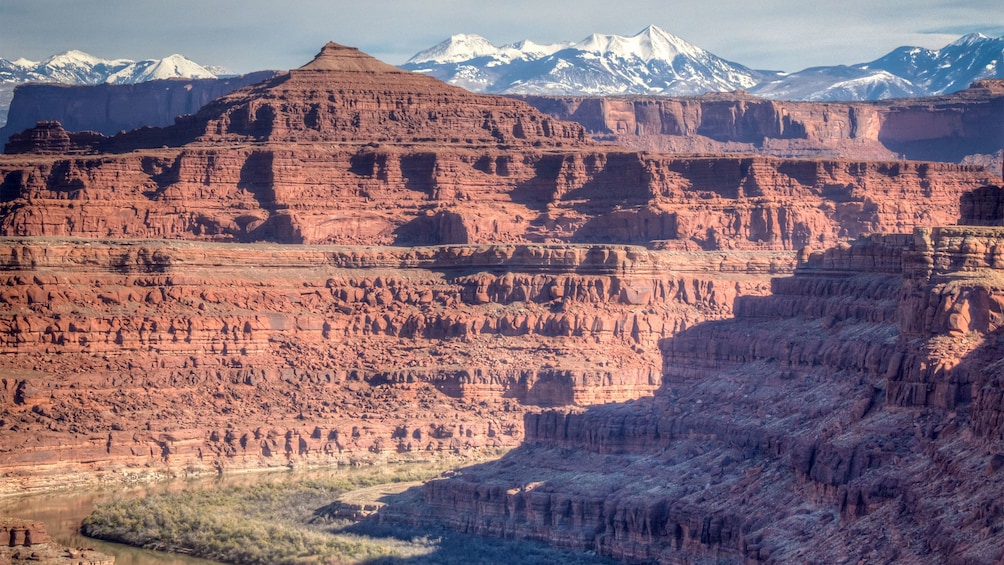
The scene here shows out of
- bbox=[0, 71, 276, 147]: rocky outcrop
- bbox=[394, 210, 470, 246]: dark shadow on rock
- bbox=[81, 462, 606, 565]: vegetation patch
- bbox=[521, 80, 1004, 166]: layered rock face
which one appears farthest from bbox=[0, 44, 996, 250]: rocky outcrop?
bbox=[0, 71, 276, 147]: rocky outcrop

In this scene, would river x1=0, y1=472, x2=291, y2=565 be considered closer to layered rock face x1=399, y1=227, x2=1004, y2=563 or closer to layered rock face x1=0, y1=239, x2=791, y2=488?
layered rock face x1=0, y1=239, x2=791, y2=488

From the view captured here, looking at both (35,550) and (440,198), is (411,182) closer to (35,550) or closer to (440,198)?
(440,198)

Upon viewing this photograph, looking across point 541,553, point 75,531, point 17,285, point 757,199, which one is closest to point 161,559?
point 75,531

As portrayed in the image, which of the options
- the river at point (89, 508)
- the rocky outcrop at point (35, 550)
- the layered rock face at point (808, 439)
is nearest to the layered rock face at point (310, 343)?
the river at point (89, 508)

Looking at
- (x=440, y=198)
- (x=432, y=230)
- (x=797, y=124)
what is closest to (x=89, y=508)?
(x=432, y=230)

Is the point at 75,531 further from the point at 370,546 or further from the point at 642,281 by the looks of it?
the point at 642,281

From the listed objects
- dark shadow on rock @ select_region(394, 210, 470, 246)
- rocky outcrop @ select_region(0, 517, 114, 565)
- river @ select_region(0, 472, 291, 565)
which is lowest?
river @ select_region(0, 472, 291, 565)

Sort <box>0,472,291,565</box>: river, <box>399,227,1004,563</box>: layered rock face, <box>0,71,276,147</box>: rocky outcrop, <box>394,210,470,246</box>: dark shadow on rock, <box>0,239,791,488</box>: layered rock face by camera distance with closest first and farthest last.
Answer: <box>399,227,1004,563</box>: layered rock face < <box>0,472,291,565</box>: river < <box>0,239,791,488</box>: layered rock face < <box>394,210,470,246</box>: dark shadow on rock < <box>0,71,276,147</box>: rocky outcrop
